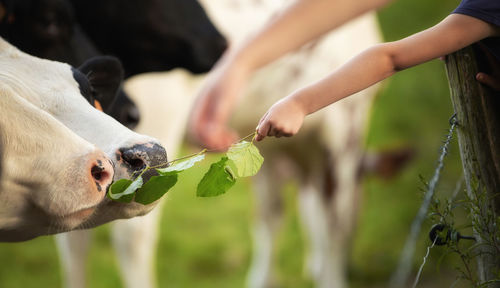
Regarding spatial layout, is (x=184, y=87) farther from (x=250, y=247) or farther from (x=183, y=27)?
(x=250, y=247)

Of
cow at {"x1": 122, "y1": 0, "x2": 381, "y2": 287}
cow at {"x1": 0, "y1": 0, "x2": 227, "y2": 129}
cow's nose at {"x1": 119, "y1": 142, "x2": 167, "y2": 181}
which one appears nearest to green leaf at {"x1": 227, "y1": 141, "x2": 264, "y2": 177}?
cow's nose at {"x1": 119, "y1": 142, "x2": 167, "y2": 181}

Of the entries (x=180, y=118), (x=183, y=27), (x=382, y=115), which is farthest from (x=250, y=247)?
(x=382, y=115)

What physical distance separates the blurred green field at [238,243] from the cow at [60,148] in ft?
4.83

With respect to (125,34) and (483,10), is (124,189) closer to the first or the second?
(483,10)

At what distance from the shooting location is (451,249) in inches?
36.1

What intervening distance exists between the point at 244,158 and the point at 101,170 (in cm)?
19

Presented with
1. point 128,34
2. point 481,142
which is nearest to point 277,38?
point 481,142

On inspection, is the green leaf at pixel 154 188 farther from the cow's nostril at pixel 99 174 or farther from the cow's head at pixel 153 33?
the cow's head at pixel 153 33

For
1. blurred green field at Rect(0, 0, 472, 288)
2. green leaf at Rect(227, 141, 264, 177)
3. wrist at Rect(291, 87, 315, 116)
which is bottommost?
blurred green field at Rect(0, 0, 472, 288)

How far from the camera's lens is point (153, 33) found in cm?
180

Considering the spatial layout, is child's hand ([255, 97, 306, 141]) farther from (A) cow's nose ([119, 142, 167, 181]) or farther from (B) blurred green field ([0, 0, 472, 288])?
(B) blurred green field ([0, 0, 472, 288])

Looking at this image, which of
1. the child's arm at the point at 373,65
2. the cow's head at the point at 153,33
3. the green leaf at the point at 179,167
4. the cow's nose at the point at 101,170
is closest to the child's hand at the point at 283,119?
the child's arm at the point at 373,65

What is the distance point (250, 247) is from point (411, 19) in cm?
361

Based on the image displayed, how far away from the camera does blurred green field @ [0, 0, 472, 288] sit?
3143 mm
